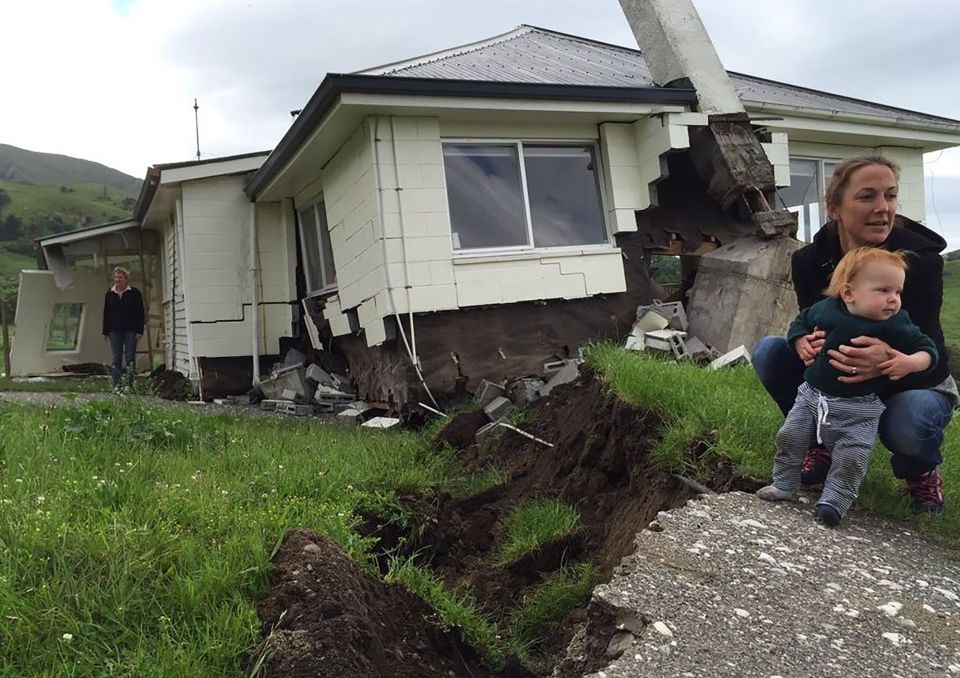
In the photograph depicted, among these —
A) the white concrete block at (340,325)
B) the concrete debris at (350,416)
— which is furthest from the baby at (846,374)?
the white concrete block at (340,325)

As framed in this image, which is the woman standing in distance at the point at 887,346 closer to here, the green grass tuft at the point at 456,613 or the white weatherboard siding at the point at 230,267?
the green grass tuft at the point at 456,613

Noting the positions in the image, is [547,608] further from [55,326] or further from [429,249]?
[55,326]

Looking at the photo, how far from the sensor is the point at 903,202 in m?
11.1

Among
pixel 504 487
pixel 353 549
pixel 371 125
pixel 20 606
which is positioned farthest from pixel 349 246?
pixel 20 606

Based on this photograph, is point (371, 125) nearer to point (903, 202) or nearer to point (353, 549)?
point (353, 549)

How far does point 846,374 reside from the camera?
2.98 m

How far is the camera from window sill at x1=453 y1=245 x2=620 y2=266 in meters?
7.15

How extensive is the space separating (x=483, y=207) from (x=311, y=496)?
14.7ft

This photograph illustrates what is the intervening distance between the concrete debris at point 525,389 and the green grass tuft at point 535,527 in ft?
7.45

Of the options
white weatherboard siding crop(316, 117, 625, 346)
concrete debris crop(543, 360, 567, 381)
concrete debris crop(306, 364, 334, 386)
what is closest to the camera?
concrete debris crop(543, 360, 567, 381)

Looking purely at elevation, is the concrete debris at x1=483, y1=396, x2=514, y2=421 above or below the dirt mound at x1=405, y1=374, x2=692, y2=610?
above

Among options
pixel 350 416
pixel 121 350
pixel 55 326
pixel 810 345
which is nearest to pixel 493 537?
pixel 810 345

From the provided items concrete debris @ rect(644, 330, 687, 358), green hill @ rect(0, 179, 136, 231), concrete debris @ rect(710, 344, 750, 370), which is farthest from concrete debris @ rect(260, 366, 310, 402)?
green hill @ rect(0, 179, 136, 231)

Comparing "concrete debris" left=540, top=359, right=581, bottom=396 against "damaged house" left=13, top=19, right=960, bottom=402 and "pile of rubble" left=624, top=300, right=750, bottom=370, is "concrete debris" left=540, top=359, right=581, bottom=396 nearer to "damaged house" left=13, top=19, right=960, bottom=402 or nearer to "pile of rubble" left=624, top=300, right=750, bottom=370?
"pile of rubble" left=624, top=300, right=750, bottom=370
